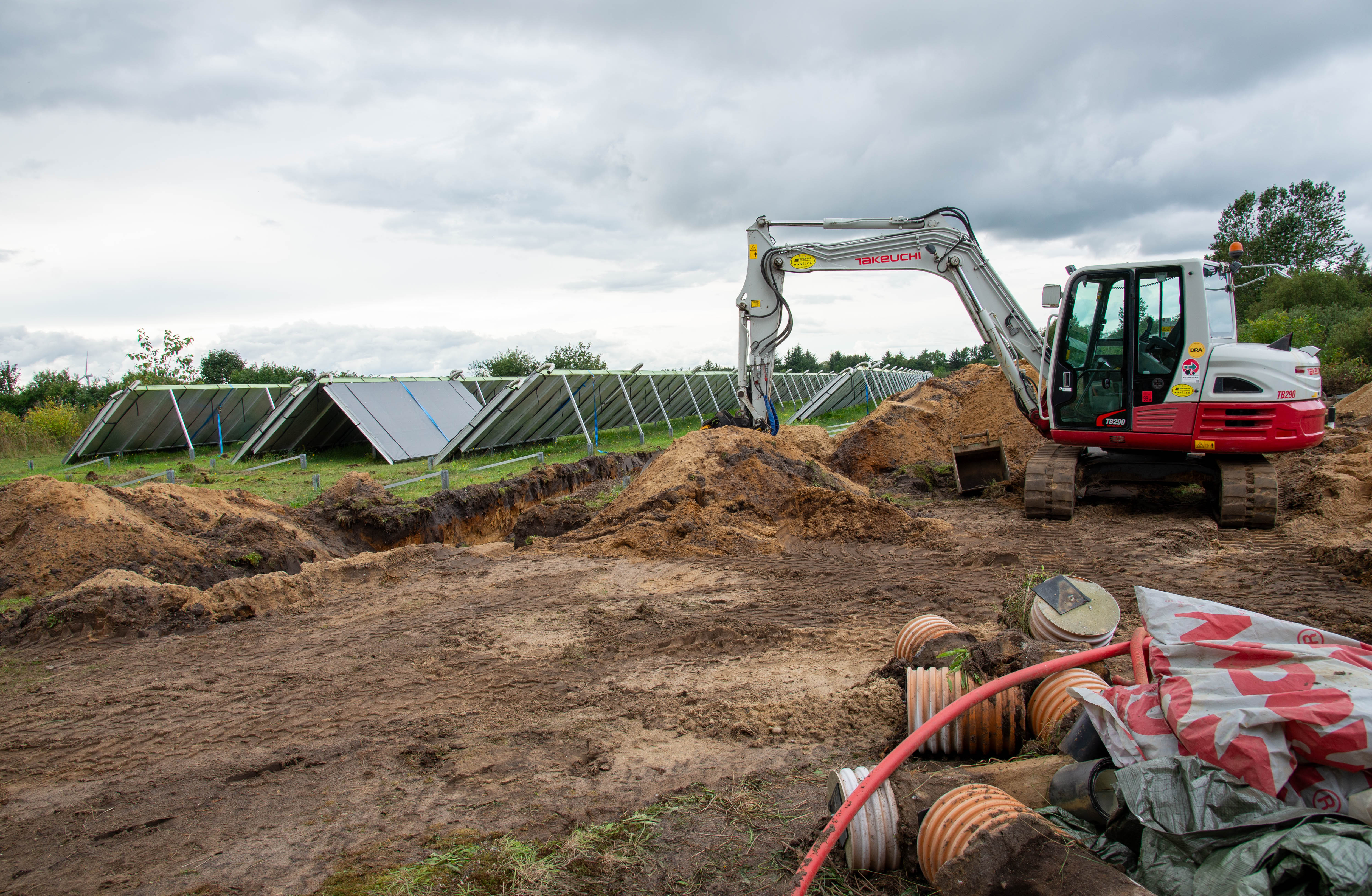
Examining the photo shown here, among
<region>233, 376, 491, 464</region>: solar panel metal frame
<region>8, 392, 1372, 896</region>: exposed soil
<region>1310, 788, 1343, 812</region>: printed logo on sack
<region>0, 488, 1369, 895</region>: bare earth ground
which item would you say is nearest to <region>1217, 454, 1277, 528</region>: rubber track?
<region>8, 392, 1372, 896</region>: exposed soil

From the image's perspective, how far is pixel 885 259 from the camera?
11633 millimetres

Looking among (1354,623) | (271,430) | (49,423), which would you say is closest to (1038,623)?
(1354,623)

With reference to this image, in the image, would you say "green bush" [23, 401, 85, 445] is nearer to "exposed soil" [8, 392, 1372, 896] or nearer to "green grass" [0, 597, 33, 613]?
"exposed soil" [8, 392, 1372, 896]

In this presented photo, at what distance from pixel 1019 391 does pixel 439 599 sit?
27.0 feet

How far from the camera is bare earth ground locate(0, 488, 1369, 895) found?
3.23 m

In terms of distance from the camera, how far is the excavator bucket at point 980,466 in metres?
11.3

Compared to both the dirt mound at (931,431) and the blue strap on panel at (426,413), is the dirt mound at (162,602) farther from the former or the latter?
the blue strap on panel at (426,413)

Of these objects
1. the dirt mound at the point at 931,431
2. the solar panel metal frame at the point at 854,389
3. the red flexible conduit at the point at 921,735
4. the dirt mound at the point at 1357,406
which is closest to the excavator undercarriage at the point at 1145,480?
the dirt mound at the point at 931,431

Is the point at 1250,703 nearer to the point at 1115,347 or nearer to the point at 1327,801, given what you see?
the point at 1327,801

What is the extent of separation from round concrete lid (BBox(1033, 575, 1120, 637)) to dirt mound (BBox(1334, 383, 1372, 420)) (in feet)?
50.4

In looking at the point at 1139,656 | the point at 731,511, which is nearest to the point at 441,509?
the point at 731,511

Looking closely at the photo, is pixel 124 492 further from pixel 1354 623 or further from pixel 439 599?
pixel 1354 623

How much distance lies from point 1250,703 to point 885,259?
10.1 metres

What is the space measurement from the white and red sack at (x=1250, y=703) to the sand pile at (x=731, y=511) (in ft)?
18.8
